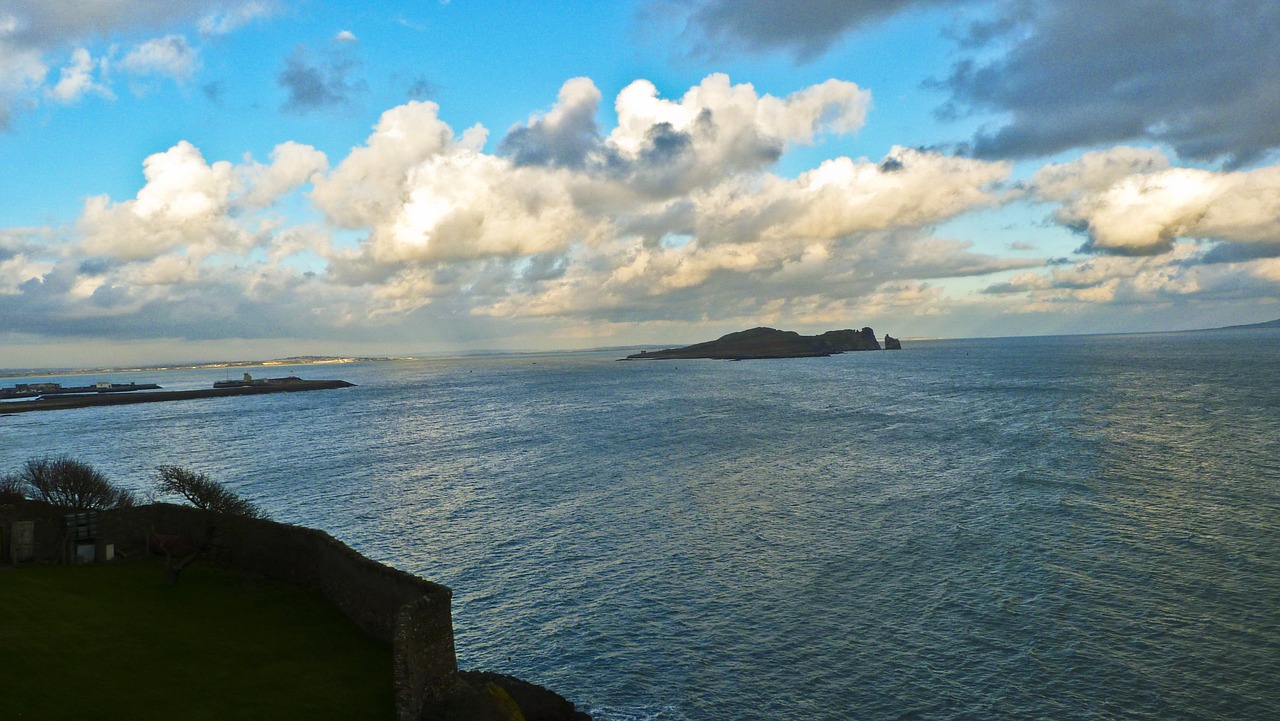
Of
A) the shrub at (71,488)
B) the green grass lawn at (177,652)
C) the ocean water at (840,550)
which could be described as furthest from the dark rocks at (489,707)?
the shrub at (71,488)

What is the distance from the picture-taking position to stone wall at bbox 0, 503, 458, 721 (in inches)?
704

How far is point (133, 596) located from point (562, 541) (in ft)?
80.4

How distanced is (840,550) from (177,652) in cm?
3246

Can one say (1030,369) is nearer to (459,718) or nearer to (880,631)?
(880,631)

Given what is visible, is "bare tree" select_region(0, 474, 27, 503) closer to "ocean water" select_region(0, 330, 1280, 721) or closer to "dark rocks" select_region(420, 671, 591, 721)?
"ocean water" select_region(0, 330, 1280, 721)

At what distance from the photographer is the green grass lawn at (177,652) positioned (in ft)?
56.2

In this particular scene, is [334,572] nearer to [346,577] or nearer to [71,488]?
[346,577]

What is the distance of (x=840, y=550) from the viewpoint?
133 feet

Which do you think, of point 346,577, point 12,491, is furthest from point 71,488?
point 346,577

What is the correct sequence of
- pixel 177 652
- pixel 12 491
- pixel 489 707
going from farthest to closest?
pixel 12 491 → pixel 177 652 → pixel 489 707

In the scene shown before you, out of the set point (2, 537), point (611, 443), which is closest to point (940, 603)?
point (2, 537)

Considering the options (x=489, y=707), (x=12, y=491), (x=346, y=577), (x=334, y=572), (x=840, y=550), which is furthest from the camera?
(x=840, y=550)

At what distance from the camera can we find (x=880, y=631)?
30.0 metres

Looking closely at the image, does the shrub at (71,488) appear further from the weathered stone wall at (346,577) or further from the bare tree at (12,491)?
the weathered stone wall at (346,577)
